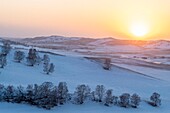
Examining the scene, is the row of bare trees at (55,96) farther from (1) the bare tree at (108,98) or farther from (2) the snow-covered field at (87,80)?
(2) the snow-covered field at (87,80)

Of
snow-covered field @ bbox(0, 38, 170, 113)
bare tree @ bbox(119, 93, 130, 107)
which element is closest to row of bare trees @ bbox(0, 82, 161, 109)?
bare tree @ bbox(119, 93, 130, 107)

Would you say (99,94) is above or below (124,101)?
above

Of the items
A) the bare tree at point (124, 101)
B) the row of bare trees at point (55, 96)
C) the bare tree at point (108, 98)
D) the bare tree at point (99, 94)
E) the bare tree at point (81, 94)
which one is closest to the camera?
the row of bare trees at point (55, 96)

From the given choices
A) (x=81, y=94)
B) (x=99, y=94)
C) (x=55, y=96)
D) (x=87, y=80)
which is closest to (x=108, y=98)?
(x=99, y=94)

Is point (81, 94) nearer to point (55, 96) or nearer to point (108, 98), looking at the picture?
point (55, 96)

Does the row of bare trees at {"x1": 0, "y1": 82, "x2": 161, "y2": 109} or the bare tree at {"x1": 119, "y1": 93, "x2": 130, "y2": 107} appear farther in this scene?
the bare tree at {"x1": 119, "y1": 93, "x2": 130, "y2": 107}

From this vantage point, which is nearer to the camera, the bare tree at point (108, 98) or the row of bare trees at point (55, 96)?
the row of bare trees at point (55, 96)

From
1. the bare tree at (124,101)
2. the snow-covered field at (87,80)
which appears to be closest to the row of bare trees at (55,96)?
the bare tree at (124,101)

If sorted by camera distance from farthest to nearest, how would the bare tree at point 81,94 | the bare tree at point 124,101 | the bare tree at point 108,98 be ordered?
1. the bare tree at point 124,101
2. the bare tree at point 108,98
3. the bare tree at point 81,94

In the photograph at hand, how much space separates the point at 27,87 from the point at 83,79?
22.1m

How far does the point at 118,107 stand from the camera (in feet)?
172

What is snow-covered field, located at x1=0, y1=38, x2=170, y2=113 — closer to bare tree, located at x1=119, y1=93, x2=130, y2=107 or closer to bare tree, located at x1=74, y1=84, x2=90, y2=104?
bare tree, located at x1=74, y1=84, x2=90, y2=104

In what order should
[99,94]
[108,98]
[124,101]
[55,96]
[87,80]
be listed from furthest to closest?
1. [87,80]
2. [99,94]
3. [124,101]
4. [108,98]
5. [55,96]

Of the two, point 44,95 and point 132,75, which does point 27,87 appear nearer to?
point 44,95
